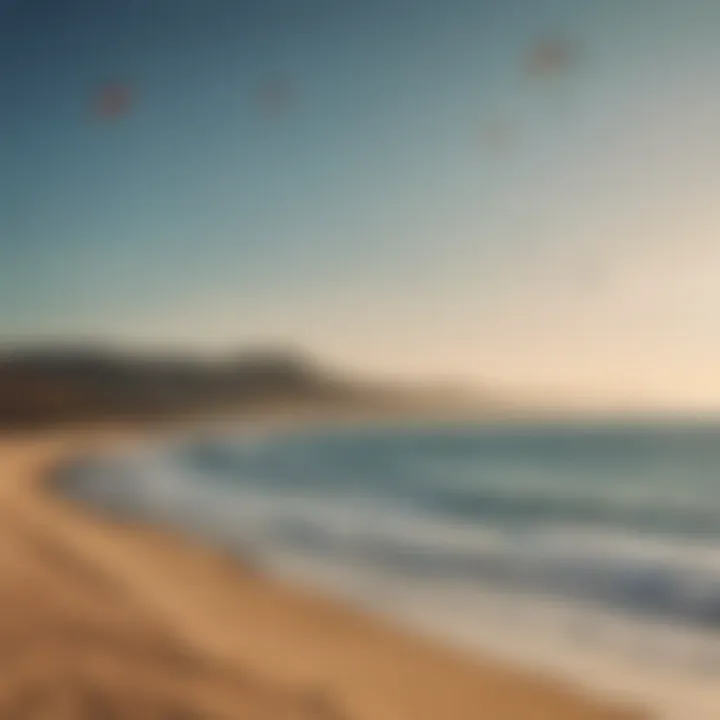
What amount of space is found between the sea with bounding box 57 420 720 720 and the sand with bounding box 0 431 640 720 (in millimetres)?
31

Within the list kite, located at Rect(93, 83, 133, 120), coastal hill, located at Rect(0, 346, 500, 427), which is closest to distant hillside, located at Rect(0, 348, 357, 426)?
Result: coastal hill, located at Rect(0, 346, 500, 427)

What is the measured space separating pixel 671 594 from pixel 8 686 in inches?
31.9

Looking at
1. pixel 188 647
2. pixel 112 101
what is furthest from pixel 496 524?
pixel 112 101

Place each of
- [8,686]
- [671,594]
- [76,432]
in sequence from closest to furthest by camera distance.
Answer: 1. [671,594]
2. [8,686]
3. [76,432]

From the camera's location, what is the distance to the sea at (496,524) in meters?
1.13

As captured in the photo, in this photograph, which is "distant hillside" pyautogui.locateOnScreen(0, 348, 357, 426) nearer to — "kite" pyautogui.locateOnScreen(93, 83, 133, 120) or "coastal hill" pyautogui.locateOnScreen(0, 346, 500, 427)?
"coastal hill" pyautogui.locateOnScreen(0, 346, 500, 427)

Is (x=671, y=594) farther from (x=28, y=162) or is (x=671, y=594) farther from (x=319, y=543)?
(x=28, y=162)

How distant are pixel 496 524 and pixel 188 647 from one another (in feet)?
1.34

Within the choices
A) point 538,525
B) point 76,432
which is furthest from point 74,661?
point 538,525

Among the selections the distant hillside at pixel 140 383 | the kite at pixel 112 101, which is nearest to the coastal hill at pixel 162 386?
the distant hillside at pixel 140 383

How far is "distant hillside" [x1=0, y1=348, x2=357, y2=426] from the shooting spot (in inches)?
50.1

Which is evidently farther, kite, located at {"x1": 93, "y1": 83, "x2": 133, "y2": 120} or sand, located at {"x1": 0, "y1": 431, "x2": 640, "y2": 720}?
kite, located at {"x1": 93, "y1": 83, "x2": 133, "y2": 120}

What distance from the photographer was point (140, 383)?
1.32 m

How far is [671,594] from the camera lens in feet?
3.71
